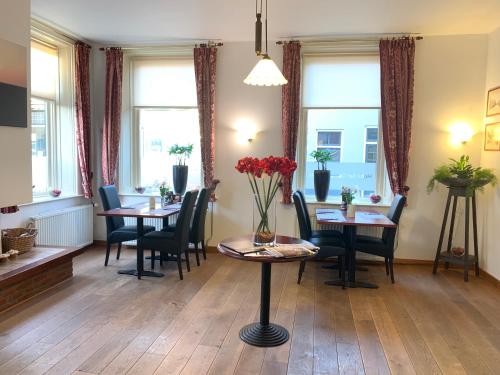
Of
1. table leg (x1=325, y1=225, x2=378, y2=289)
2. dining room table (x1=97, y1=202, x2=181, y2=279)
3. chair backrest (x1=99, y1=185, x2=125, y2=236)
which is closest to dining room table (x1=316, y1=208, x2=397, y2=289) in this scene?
table leg (x1=325, y1=225, x2=378, y2=289)

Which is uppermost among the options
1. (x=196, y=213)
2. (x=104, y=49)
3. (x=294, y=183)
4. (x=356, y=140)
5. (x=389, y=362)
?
(x=104, y=49)

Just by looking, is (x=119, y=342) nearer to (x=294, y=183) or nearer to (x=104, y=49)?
(x=294, y=183)

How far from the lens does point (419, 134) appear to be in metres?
5.06

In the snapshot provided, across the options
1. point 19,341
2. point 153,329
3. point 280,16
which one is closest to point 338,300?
point 153,329

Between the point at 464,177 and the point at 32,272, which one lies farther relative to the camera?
the point at 464,177

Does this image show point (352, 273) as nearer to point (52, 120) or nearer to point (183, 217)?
point (183, 217)

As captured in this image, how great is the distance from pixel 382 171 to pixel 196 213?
2483 millimetres

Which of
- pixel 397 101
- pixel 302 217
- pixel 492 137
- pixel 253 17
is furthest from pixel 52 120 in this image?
pixel 492 137

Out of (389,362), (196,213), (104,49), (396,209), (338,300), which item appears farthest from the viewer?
(104,49)

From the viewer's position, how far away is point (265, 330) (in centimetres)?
302

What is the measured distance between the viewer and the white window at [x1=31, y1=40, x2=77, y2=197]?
16.6 feet

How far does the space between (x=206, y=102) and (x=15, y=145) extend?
245 cm

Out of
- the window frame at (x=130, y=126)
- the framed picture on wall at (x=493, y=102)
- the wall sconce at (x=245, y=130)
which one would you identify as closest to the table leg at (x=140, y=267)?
the window frame at (x=130, y=126)

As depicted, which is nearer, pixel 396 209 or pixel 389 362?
pixel 389 362
